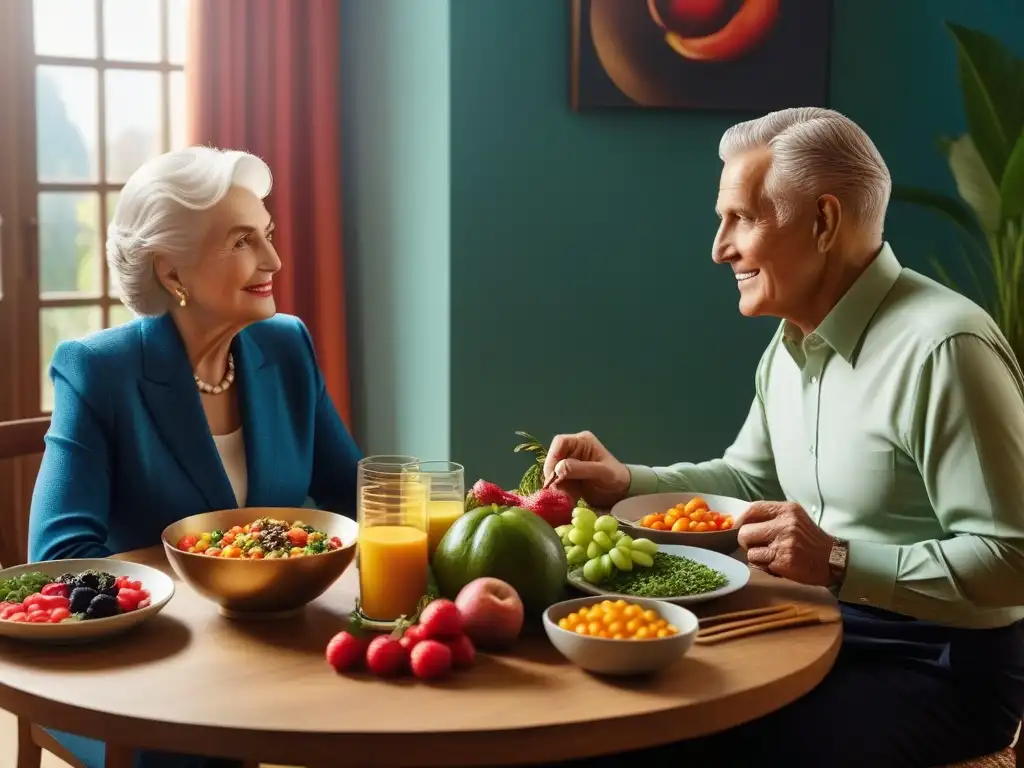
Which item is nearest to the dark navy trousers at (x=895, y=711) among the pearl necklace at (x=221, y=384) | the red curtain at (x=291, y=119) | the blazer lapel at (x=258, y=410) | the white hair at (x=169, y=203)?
the blazer lapel at (x=258, y=410)

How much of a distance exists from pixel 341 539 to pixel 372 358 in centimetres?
210

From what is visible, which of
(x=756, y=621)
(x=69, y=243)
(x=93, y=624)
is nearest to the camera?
(x=93, y=624)

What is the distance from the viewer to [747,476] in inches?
89.0

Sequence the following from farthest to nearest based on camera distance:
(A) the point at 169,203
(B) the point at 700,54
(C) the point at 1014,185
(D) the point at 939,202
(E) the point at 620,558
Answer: (D) the point at 939,202 < (B) the point at 700,54 < (C) the point at 1014,185 < (A) the point at 169,203 < (E) the point at 620,558

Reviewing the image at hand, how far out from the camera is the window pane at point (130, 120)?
368 centimetres

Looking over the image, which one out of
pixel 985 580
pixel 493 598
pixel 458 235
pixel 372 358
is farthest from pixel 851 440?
pixel 372 358

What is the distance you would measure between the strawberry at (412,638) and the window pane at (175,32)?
2840mm

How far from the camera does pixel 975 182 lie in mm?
3477

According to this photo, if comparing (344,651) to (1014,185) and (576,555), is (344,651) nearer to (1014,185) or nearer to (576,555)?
(576,555)

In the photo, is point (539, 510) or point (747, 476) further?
point (747, 476)

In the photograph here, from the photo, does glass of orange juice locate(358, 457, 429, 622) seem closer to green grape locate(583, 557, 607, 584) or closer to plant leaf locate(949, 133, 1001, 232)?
green grape locate(583, 557, 607, 584)

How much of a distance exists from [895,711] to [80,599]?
1110 millimetres

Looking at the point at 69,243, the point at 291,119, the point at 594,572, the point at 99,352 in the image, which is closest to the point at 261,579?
the point at 594,572

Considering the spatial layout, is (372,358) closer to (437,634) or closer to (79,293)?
(79,293)
